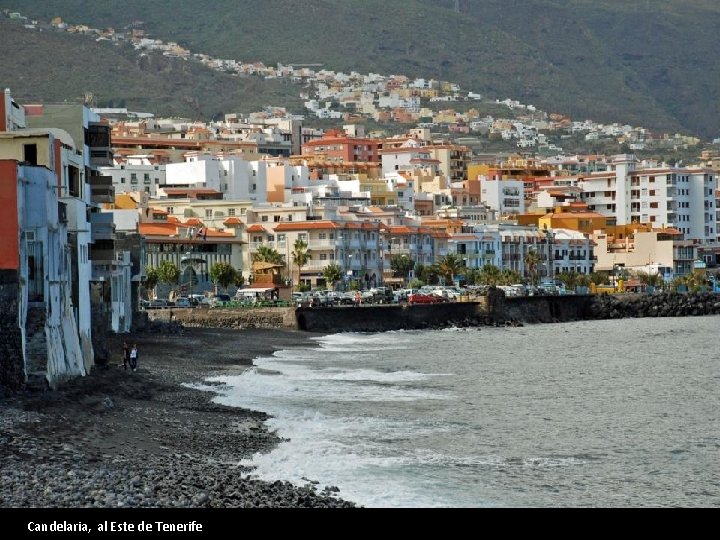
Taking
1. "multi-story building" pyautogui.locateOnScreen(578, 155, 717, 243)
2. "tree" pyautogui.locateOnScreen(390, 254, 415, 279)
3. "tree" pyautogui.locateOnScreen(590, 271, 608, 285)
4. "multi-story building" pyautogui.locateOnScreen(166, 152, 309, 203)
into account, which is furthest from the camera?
"multi-story building" pyautogui.locateOnScreen(578, 155, 717, 243)

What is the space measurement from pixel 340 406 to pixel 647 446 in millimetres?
10418

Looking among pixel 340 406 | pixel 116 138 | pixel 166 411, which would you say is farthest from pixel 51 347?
pixel 116 138

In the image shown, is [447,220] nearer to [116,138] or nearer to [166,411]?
[116,138]

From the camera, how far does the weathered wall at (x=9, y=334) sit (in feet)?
125

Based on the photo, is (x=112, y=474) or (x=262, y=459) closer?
(x=112, y=474)

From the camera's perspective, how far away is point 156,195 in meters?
161

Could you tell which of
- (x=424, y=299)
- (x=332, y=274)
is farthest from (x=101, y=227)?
(x=332, y=274)

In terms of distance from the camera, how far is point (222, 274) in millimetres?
118312

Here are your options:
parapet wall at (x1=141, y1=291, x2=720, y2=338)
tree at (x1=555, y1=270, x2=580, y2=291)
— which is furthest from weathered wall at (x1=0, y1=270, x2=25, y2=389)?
tree at (x1=555, y1=270, x2=580, y2=291)

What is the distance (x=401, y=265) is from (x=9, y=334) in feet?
335

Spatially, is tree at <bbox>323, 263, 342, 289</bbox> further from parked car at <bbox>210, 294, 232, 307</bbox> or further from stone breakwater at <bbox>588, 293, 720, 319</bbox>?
stone breakwater at <bbox>588, 293, 720, 319</bbox>

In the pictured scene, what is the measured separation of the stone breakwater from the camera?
132375mm

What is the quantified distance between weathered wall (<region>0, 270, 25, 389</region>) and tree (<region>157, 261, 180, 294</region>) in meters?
72.9

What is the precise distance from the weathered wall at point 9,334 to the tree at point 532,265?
394ft
